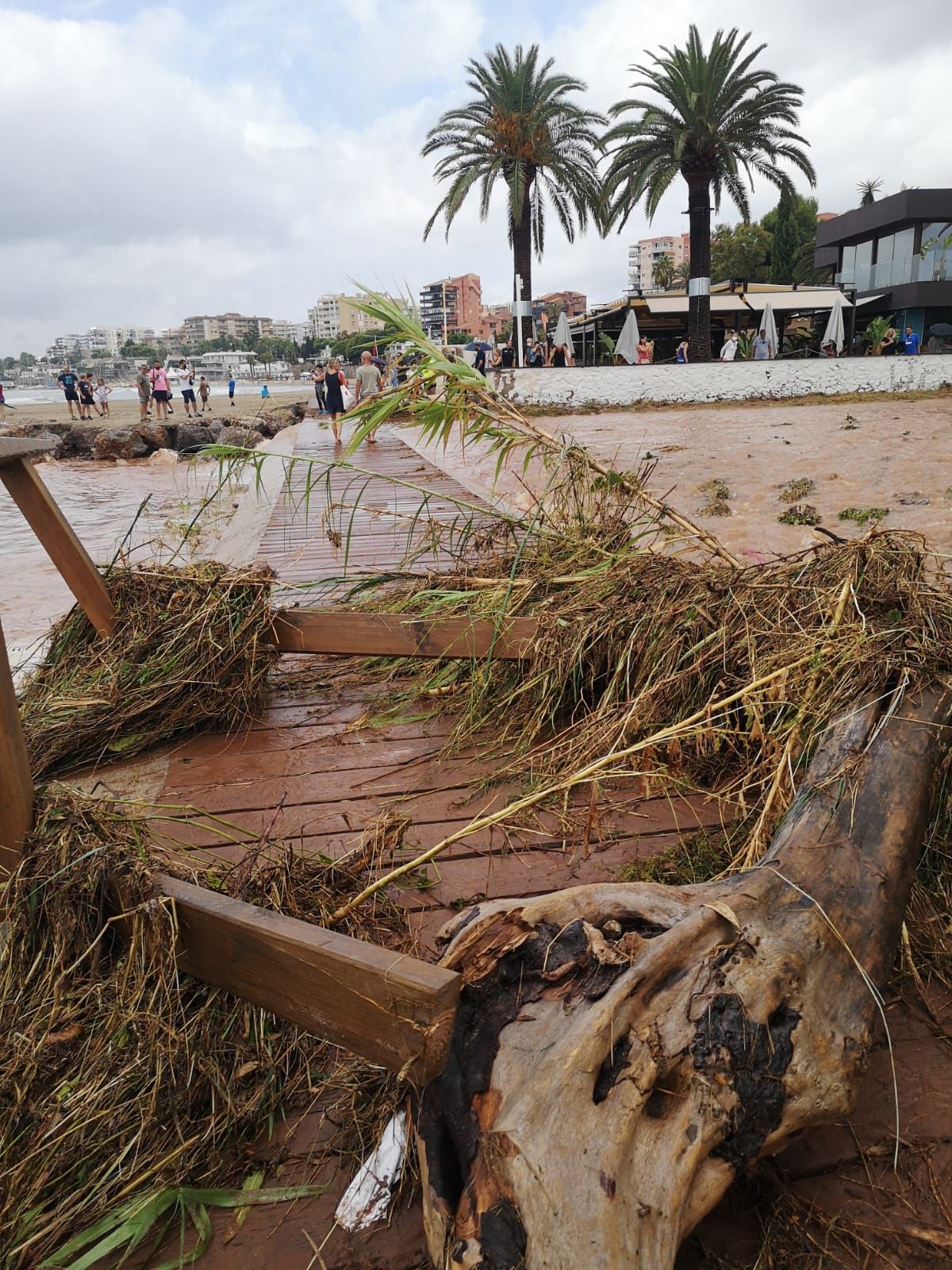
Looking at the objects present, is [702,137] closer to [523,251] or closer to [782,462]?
[523,251]

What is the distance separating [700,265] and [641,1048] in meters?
27.8

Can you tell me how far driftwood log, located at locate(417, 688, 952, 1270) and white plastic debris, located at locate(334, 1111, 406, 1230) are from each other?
0.57 feet

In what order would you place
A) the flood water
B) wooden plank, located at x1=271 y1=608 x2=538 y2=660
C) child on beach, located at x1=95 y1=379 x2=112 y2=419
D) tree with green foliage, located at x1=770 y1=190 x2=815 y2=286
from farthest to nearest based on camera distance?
1. tree with green foliage, located at x1=770 y1=190 x2=815 y2=286
2. child on beach, located at x1=95 y1=379 x2=112 y2=419
3. the flood water
4. wooden plank, located at x1=271 y1=608 x2=538 y2=660

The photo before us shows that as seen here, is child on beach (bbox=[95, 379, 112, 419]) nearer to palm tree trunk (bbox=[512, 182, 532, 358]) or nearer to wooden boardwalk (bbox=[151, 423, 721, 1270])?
palm tree trunk (bbox=[512, 182, 532, 358])

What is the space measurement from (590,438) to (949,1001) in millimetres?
13623

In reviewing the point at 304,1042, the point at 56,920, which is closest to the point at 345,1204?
the point at 304,1042

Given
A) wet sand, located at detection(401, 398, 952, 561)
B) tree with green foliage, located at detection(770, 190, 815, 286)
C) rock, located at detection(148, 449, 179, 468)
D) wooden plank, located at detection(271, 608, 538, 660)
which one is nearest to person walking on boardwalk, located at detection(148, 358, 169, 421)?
rock, located at detection(148, 449, 179, 468)

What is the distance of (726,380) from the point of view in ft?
71.8

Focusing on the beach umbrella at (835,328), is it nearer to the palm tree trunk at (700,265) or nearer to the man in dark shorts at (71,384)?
the palm tree trunk at (700,265)

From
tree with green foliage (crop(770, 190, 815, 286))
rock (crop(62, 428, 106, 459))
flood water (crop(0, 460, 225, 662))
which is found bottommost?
flood water (crop(0, 460, 225, 662))

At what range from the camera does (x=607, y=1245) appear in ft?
4.08

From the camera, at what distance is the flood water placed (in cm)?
686

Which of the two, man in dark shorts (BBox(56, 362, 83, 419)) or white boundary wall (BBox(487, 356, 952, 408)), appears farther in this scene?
man in dark shorts (BBox(56, 362, 83, 419))

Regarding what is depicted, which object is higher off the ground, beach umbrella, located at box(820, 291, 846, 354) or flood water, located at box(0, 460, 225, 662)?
beach umbrella, located at box(820, 291, 846, 354)
